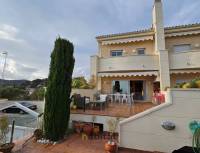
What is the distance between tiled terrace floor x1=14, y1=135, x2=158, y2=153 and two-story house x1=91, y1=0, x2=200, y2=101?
15.5 metres

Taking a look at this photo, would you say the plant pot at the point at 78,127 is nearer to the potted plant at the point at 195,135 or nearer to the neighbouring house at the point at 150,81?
the neighbouring house at the point at 150,81

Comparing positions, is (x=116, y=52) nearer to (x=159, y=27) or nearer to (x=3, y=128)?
(x=159, y=27)

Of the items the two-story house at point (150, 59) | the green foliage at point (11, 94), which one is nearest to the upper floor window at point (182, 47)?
the two-story house at point (150, 59)

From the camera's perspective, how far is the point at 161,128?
40.9 feet

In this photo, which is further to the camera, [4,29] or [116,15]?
[116,15]

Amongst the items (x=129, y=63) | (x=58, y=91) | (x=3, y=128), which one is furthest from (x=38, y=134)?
(x=129, y=63)

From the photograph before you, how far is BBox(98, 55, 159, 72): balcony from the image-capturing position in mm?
26266

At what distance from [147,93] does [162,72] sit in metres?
6.55

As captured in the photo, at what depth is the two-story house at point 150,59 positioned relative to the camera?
24.5 meters

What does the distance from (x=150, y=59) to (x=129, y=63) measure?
385cm

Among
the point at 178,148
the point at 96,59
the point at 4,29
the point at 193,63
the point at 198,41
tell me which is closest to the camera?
the point at 178,148

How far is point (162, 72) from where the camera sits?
24.6m

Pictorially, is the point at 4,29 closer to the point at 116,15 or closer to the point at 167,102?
the point at 116,15

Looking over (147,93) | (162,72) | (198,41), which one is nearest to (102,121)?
(162,72)
